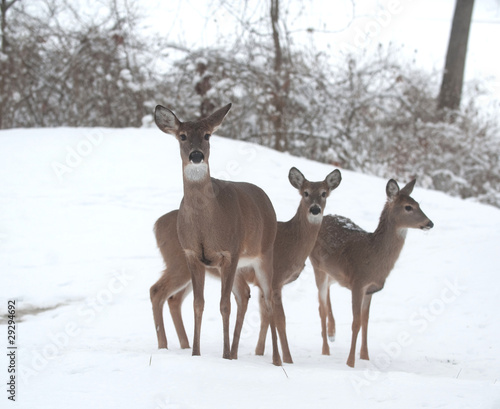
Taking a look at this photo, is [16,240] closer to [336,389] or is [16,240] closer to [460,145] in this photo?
[336,389]

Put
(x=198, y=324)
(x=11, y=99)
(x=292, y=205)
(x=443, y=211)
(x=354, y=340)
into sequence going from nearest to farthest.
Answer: (x=198, y=324)
(x=354, y=340)
(x=292, y=205)
(x=443, y=211)
(x=11, y=99)

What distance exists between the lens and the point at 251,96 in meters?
15.8

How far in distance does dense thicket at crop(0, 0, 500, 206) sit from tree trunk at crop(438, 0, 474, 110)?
103 cm

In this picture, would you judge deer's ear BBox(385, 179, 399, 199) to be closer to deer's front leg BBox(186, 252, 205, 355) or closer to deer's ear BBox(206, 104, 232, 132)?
deer's ear BBox(206, 104, 232, 132)

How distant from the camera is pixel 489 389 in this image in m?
4.38

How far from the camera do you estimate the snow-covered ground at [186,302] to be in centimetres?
428

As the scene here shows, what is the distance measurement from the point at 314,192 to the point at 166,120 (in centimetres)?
177

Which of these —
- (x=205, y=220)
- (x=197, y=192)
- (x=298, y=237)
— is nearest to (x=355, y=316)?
(x=298, y=237)

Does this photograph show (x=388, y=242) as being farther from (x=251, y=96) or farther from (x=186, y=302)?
(x=251, y=96)

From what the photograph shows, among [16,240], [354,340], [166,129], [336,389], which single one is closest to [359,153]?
[16,240]

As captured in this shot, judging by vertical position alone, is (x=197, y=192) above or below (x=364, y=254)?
above

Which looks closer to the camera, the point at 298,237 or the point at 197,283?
the point at 197,283

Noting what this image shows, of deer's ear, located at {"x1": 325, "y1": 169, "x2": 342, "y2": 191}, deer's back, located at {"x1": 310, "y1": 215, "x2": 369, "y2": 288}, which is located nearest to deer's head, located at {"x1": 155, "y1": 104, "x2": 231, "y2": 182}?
deer's ear, located at {"x1": 325, "y1": 169, "x2": 342, "y2": 191}

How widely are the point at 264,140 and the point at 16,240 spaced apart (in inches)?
317
